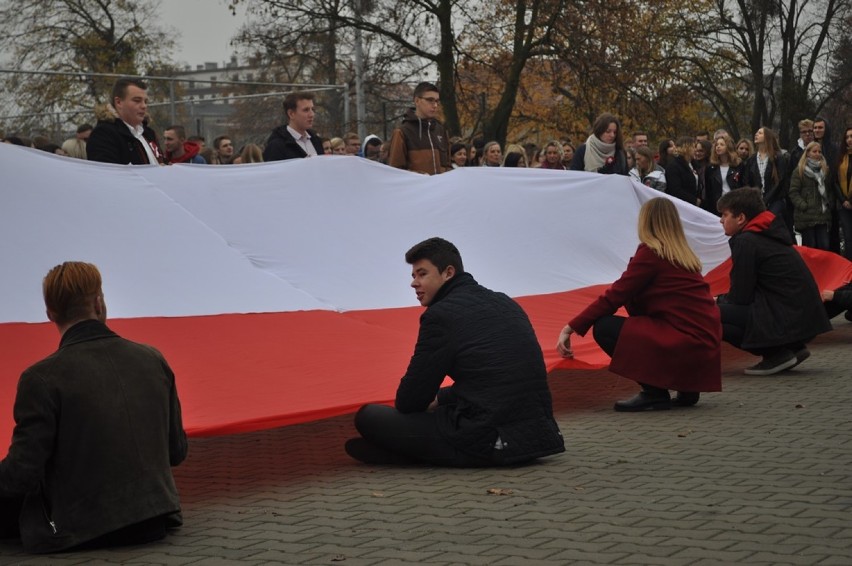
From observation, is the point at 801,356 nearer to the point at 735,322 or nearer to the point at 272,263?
the point at 735,322

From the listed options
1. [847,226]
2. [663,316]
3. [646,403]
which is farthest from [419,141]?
[847,226]

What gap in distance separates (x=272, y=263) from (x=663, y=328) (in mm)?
2588

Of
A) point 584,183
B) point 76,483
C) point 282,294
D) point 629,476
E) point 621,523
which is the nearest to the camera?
point 76,483

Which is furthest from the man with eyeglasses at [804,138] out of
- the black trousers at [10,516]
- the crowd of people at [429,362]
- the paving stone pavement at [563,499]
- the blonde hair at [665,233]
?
the black trousers at [10,516]

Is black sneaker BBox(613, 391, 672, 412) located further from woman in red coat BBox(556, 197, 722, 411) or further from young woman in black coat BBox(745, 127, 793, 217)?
young woman in black coat BBox(745, 127, 793, 217)

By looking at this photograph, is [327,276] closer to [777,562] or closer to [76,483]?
[76,483]

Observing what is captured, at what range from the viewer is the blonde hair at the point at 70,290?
16.2 feet

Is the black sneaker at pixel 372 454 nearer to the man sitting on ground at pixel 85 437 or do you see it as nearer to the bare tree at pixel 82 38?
the man sitting on ground at pixel 85 437

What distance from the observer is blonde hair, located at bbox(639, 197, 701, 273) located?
316 inches

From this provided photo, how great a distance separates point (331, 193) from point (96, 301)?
4331 mm

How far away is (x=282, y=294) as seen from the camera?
26.2ft

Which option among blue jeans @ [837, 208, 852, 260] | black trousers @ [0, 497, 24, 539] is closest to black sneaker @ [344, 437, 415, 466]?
black trousers @ [0, 497, 24, 539]

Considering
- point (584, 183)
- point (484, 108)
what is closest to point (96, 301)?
point (584, 183)

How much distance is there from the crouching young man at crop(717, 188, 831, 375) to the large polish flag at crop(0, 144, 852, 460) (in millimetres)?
1243
